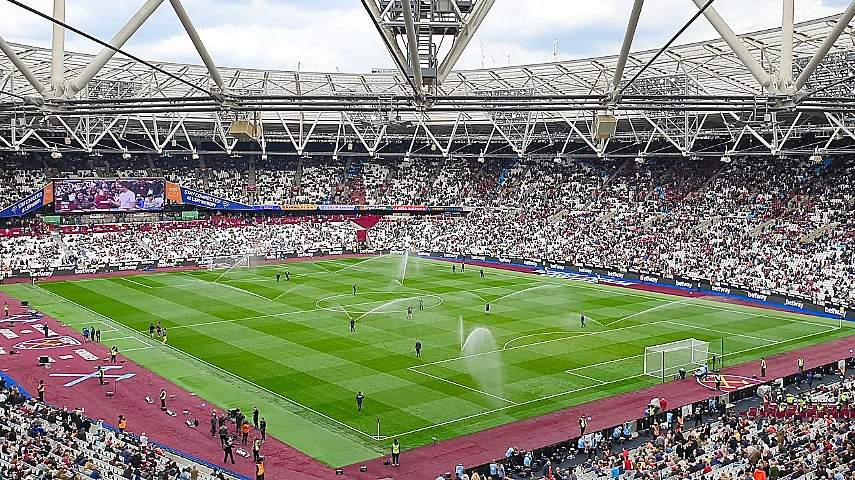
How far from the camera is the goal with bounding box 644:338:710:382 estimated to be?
3359cm

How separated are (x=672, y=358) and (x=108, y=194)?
172 ft

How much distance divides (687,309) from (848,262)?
41.1 ft

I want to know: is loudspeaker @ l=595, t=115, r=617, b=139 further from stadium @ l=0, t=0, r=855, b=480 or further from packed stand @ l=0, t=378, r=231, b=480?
packed stand @ l=0, t=378, r=231, b=480

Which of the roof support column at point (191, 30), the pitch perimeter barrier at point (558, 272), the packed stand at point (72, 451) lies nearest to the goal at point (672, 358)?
the pitch perimeter barrier at point (558, 272)

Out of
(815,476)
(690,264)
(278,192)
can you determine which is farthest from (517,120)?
(815,476)

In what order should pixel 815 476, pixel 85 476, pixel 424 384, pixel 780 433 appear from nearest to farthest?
pixel 815 476
pixel 85 476
pixel 780 433
pixel 424 384

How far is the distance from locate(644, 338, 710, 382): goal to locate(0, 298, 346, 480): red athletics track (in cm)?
1508

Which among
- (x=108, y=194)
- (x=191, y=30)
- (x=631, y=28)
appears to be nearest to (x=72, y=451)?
(x=191, y=30)

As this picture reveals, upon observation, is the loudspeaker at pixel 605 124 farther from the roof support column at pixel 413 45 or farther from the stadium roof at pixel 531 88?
the stadium roof at pixel 531 88

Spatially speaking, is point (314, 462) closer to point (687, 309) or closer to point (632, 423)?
point (632, 423)

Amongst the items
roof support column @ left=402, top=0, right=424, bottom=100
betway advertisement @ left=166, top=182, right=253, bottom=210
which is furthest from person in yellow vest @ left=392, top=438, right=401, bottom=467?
betway advertisement @ left=166, top=182, right=253, bottom=210

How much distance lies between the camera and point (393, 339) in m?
39.7

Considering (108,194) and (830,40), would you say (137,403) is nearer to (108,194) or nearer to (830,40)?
(830,40)

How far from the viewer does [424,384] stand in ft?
105
